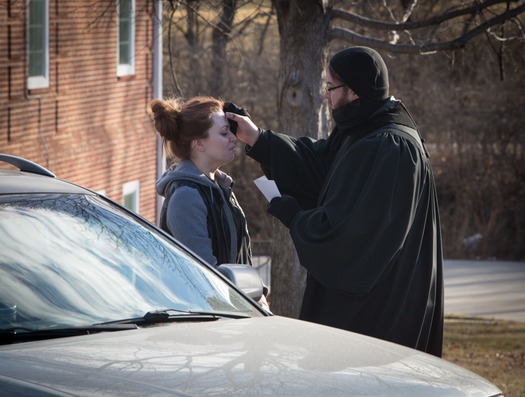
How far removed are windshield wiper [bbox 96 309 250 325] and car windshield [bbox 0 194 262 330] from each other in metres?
0.03

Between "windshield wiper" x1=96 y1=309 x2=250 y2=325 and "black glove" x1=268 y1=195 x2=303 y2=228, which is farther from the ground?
"black glove" x1=268 y1=195 x2=303 y2=228

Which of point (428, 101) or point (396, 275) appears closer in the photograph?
point (396, 275)

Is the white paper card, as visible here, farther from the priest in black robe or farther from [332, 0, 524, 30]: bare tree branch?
[332, 0, 524, 30]: bare tree branch

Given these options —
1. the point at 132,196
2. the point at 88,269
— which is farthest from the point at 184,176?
the point at 132,196

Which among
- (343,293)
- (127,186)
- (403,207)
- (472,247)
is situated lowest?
(472,247)

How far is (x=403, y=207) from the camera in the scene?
195 inches

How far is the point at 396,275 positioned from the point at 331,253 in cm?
34

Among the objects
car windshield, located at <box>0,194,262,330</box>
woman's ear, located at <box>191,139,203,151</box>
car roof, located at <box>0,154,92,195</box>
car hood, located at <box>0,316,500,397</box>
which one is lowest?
car hood, located at <box>0,316,500,397</box>

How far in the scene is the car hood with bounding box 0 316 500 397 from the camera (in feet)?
9.43

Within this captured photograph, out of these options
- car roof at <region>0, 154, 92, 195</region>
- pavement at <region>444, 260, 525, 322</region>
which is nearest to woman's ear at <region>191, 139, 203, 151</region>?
car roof at <region>0, 154, 92, 195</region>

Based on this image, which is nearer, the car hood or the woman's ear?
the car hood

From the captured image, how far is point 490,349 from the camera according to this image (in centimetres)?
1544

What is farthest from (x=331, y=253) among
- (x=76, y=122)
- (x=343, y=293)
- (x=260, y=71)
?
(x=260, y=71)

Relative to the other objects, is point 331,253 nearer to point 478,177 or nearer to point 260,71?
point 478,177
